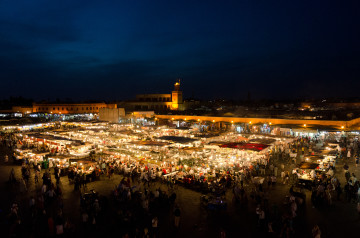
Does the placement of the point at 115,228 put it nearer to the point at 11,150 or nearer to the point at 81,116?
the point at 11,150

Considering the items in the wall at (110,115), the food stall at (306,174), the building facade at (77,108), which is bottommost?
the food stall at (306,174)

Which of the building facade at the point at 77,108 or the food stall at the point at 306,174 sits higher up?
the building facade at the point at 77,108

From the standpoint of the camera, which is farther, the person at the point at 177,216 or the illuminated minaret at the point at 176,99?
the illuminated minaret at the point at 176,99

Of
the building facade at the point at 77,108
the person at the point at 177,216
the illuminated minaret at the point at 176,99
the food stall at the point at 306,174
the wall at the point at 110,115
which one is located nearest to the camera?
the person at the point at 177,216

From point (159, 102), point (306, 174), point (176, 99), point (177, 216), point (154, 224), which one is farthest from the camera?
point (159, 102)

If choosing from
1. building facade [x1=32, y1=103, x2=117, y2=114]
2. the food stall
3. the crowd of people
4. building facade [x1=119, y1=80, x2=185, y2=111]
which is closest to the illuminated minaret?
building facade [x1=119, y1=80, x2=185, y2=111]

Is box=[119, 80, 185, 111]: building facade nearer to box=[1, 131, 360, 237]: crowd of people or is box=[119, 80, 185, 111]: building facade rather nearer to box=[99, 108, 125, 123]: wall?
box=[99, 108, 125, 123]: wall

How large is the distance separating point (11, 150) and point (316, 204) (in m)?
20.1

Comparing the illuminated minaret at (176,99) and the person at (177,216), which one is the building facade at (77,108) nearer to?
the illuminated minaret at (176,99)

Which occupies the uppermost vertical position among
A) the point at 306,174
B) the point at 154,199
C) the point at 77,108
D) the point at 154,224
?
the point at 77,108

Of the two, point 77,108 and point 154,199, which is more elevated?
point 77,108

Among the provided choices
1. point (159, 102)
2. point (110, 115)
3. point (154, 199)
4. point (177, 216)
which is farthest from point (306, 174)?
point (159, 102)

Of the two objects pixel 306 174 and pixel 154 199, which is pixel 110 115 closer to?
pixel 154 199

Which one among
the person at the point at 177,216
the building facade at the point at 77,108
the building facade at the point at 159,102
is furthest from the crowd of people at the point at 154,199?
the building facade at the point at 77,108
